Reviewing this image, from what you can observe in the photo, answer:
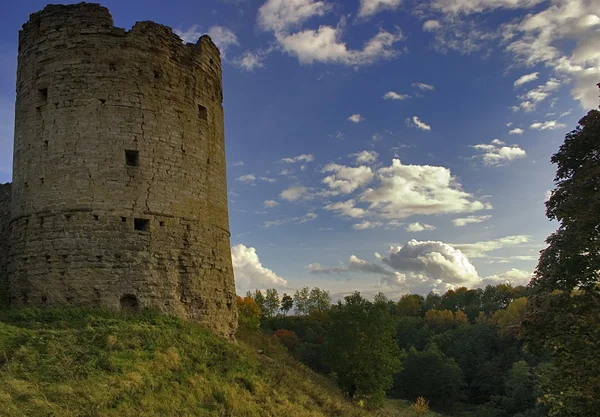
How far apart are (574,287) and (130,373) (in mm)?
8189

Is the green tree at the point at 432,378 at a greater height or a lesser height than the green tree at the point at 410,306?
lesser

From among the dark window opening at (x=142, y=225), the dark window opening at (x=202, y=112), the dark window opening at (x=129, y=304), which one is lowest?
the dark window opening at (x=129, y=304)

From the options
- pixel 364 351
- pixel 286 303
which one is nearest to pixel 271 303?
pixel 286 303

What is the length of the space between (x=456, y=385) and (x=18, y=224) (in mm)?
39701

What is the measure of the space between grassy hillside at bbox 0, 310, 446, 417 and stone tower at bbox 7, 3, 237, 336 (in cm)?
103

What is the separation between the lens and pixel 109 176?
1295 cm

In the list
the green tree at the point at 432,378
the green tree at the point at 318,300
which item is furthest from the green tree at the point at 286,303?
the green tree at the point at 432,378

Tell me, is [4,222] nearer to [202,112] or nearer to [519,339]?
[202,112]

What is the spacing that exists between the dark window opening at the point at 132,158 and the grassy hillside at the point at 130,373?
4.03 m

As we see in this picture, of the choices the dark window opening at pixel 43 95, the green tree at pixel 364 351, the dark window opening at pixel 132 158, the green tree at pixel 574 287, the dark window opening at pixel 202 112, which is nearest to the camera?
the green tree at pixel 574 287

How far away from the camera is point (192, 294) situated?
44.3 feet

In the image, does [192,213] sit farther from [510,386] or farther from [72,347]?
[510,386]

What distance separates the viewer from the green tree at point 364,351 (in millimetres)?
24578

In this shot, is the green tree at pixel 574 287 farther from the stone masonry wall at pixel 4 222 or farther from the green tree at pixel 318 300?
the green tree at pixel 318 300
